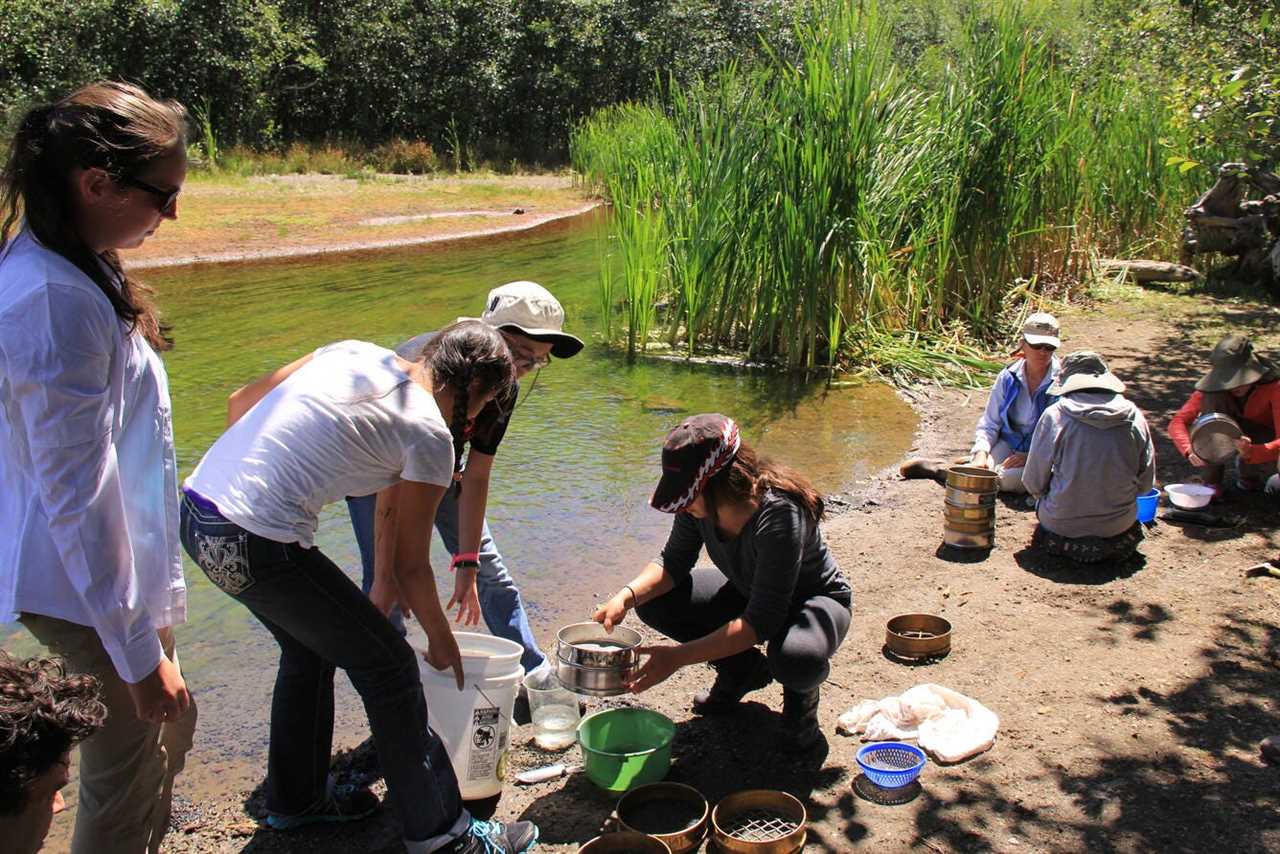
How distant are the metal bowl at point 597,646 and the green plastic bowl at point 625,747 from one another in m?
0.24

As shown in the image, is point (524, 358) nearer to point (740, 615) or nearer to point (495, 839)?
point (740, 615)

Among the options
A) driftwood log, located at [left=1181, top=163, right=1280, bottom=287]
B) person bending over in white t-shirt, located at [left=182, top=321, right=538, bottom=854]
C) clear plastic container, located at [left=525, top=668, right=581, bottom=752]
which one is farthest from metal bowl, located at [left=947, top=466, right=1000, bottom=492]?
driftwood log, located at [left=1181, top=163, right=1280, bottom=287]

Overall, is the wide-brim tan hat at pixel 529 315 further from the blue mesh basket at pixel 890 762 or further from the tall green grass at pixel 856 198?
the tall green grass at pixel 856 198

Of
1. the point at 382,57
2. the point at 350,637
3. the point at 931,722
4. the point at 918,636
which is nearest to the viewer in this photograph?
the point at 350,637

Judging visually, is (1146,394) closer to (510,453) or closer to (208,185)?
(510,453)

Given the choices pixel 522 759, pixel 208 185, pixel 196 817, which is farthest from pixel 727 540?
pixel 208 185

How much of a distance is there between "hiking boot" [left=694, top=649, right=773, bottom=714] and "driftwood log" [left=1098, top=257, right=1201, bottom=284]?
909 centimetres

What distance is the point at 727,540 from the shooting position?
3.43 metres

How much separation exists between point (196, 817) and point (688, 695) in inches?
64.3

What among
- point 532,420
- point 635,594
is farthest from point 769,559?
point 532,420

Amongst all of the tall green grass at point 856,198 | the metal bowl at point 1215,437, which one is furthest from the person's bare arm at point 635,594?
the tall green grass at point 856,198

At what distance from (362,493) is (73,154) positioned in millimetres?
1017

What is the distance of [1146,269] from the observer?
11.6 metres

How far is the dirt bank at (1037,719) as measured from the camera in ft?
10.1
